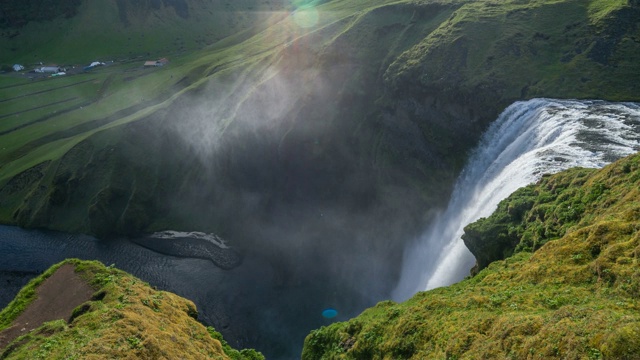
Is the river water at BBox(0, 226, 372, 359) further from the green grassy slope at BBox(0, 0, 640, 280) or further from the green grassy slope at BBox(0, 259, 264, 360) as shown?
the green grassy slope at BBox(0, 259, 264, 360)

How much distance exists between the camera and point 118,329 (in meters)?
30.6

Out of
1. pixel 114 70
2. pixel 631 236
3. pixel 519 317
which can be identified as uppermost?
pixel 114 70

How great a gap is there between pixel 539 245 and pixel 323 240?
54.6m

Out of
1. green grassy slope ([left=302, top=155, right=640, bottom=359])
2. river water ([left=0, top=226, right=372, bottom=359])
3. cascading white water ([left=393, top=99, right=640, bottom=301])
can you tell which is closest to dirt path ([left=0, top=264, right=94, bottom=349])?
green grassy slope ([left=302, top=155, right=640, bottom=359])

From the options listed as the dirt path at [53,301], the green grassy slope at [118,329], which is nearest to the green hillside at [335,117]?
the green grassy slope at [118,329]

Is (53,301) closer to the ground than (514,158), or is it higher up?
closer to the ground

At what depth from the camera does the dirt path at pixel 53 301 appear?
36.6 m

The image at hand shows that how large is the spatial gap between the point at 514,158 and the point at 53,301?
185ft

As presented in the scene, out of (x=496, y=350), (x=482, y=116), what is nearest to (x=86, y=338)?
(x=496, y=350)

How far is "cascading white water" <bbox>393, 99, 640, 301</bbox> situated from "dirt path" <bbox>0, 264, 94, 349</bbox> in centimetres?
4202

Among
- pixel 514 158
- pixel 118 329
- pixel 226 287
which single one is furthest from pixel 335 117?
pixel 118 329

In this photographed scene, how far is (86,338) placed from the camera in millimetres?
30359

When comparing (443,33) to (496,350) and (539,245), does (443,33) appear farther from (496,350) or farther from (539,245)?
(496,350)

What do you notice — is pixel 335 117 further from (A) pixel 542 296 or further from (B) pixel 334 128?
(A) pixel 542 296
